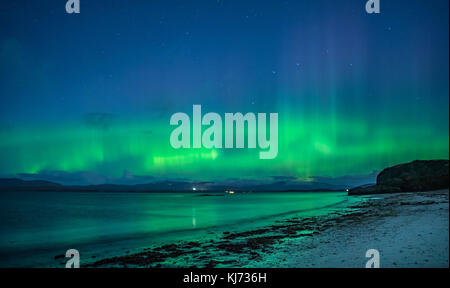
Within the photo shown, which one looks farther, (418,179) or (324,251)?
(418,179)

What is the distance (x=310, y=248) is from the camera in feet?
33.9

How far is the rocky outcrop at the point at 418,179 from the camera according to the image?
53.3 metres

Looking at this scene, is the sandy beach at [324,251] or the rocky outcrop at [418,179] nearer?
the sandy beach at [324,251]

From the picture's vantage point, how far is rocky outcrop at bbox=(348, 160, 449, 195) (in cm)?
5331

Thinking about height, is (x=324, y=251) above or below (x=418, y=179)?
above

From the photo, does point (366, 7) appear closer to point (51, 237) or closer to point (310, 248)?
point (310, 248)

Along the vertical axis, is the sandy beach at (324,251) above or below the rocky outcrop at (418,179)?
above

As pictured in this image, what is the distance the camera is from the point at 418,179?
Answer: 56.2 m

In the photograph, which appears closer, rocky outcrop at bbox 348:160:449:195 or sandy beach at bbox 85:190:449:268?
sandy beach at bbox 85:190:449:268

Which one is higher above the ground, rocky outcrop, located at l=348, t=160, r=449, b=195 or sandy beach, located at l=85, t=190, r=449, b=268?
sandy beach, located at l=85, t=190, r=449, b=268
